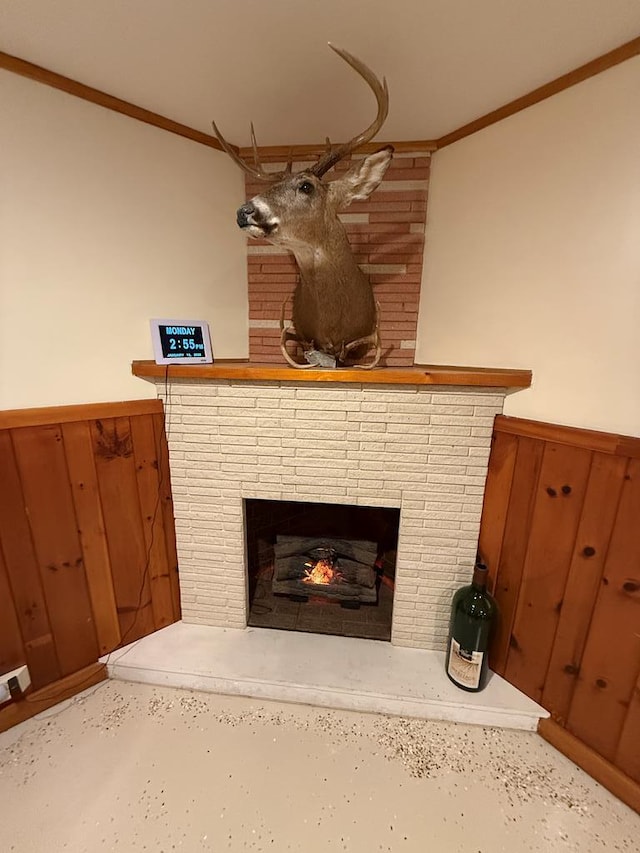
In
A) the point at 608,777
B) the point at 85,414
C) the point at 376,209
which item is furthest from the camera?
the point at 376,209

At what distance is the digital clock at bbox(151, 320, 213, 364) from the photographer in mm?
1447

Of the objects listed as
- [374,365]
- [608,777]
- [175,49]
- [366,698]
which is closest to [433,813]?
[366,698]

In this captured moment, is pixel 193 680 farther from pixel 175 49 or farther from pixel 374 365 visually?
pixel 175 49

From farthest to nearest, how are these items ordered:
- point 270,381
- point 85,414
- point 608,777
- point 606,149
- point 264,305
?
point 264,305 < point 270,381 < point 85,414 < point 608,777 < point 606,149

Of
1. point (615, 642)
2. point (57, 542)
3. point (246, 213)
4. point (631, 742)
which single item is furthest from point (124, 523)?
point (631, 742)

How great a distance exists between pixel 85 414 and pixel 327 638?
141 cm

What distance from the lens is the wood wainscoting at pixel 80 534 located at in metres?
1.23

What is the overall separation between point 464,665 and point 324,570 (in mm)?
747

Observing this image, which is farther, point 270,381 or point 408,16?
point 270,381

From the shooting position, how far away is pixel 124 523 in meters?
1.47

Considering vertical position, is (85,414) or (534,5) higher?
(534,5)

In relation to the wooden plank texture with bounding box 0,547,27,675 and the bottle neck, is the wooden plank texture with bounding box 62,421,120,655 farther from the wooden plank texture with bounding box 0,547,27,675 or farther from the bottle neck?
the bottle neck

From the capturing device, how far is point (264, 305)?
1.74 meters

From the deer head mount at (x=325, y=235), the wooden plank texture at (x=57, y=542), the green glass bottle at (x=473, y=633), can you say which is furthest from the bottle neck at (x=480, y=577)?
the wooden plank texture at (x=57, y=542)
